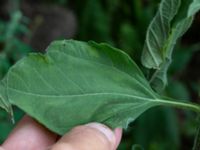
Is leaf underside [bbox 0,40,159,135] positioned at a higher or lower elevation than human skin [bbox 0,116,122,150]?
higher

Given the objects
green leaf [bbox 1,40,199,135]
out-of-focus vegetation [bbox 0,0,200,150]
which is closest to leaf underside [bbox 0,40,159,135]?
green leaf [bbox 1,40,199,135]

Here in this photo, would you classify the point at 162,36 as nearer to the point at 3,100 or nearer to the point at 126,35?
the point at 3,100

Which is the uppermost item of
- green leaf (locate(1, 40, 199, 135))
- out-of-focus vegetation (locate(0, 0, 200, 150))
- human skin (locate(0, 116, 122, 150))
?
green leaf (locate(1, 40, 199, 135))

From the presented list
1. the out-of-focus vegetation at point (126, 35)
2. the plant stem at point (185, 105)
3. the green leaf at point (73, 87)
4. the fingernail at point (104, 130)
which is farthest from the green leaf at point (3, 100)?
the out-of-focus vegetation at point (126, 35)

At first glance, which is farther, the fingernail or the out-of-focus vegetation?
the out-of-focus vegetation

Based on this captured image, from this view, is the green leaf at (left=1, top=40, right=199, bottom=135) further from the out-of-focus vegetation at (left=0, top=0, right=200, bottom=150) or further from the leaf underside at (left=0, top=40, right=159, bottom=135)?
the out-of-focus vegetation at (left=0, top=0, right=200, bottom=150)

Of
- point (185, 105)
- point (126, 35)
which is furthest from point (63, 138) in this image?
point (126, 35)
